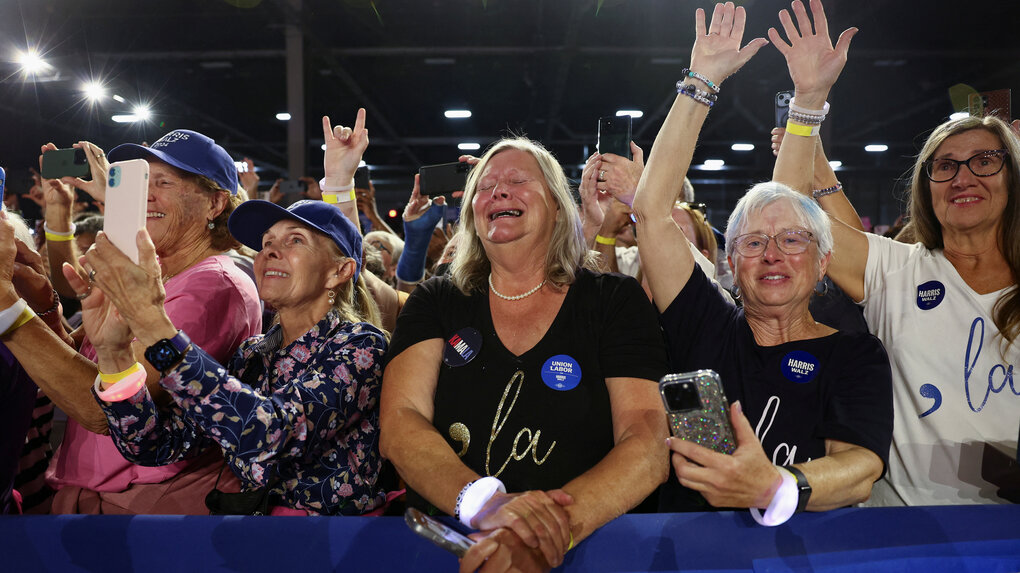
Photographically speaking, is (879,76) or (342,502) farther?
(879,76)

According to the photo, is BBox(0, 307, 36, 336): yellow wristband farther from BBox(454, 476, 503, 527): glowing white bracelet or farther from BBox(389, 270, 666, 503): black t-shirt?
BBox(454, 476, 503, 527): glowing white bracelet

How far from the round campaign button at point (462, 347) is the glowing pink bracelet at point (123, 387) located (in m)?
0.66

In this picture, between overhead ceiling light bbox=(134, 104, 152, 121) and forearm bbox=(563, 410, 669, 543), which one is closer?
forearm bbox=(563, 410, 669, 543)

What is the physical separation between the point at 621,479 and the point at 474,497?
31cm

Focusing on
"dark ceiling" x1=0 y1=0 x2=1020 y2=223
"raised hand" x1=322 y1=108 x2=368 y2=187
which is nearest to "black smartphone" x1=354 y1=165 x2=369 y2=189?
"raised hand" x1=322 y1=108 x2=368 y2=187

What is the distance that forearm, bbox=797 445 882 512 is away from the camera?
132 cm

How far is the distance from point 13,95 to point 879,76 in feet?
49.3

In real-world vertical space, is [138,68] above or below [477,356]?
above

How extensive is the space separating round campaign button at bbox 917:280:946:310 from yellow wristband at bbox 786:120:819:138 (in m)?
0.53

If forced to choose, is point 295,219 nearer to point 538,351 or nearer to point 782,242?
point 538,351

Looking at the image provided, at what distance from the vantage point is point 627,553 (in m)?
1.30

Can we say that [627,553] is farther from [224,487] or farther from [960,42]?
[960,42]

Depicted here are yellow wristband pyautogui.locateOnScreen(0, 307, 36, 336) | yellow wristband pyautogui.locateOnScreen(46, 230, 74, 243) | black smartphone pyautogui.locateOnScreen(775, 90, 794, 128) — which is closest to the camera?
yellow wristband pyautogui.locateOnScreen(0, 307, 36, 336)

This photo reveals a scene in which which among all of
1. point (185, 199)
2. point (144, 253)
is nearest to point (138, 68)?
point (185, 199)
